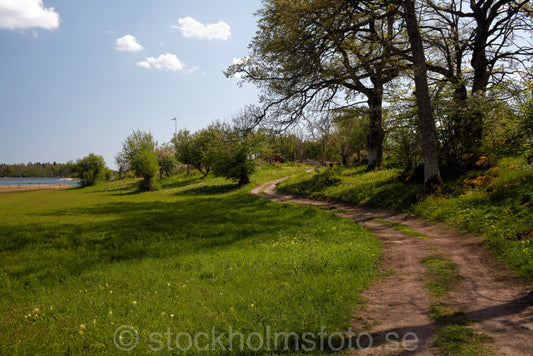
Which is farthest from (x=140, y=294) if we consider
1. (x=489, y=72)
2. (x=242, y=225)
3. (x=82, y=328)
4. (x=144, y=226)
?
(x=489, y=72)

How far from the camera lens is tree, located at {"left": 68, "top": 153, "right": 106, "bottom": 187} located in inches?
2717

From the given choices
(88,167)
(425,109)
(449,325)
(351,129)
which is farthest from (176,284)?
(88,167)

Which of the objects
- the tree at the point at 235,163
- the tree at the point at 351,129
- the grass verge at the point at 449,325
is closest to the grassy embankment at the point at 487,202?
the grass verge at the point at 449,325

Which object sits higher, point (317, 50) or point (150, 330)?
→ point (317, 50)

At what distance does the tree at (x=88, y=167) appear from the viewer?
226ft

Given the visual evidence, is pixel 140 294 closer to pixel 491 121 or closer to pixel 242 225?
pixel 242 225

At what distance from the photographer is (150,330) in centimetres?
427

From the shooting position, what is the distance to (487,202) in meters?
10.2

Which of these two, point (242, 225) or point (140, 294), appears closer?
point (140, 294)

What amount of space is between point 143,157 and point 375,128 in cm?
3286

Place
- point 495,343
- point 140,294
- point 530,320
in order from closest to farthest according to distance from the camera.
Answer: point 495,343 → point 530,320 → point 140,294

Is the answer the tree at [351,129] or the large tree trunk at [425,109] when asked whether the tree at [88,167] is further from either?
the large tree trunk at [425,109]

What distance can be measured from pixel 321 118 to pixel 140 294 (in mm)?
13499

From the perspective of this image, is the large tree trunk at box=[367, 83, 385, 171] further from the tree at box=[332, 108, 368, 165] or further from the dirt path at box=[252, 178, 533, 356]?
the dirt path at box=[252, 178, 533, 356]
